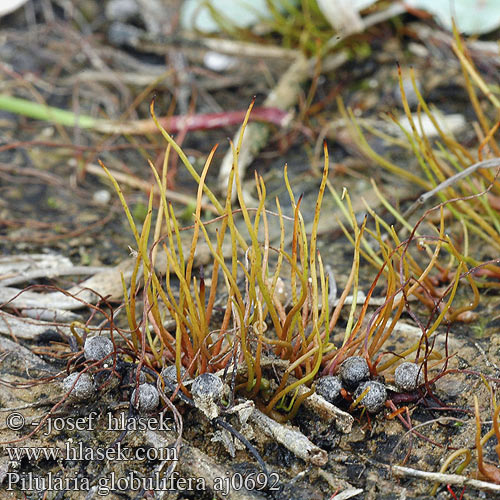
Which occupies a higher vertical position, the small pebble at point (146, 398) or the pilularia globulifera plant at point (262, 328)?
the pilularia globulifera plant at point (262, 328)

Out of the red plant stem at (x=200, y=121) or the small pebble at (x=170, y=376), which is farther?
the red plant stem at (x=200, y=121)

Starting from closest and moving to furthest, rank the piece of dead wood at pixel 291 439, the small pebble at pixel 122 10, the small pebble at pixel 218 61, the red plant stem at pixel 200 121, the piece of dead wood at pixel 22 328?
the piece of dead wood at pixel 291 439 < the piece of dead wood at pixel 22 328 < the red plant stem at pixel 200 121 < the small pebble at pixel 218 61 < the small pebble at pixel 122 10

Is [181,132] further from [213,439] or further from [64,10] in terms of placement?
[213,439]

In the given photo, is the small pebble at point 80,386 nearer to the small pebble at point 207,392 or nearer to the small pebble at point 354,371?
the small pebble at point 207,392

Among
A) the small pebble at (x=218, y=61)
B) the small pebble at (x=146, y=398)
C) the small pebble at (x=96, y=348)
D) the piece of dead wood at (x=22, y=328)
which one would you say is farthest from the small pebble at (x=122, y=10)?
the small pebble at (x=146, y=398)

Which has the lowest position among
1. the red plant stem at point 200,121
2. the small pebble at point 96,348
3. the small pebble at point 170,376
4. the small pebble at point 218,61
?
the small pebble at point 170,376

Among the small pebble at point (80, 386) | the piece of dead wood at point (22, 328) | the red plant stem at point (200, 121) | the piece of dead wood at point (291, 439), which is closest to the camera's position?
the piece of dead wood at point (291, 439)

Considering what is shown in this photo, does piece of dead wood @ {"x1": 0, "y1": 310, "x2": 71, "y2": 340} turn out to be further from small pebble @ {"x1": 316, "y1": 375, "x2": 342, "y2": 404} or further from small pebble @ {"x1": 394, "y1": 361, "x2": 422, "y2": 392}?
small pebble @ {"x1": 394, "y1": 361, "x2": 422, "y2": 392}
